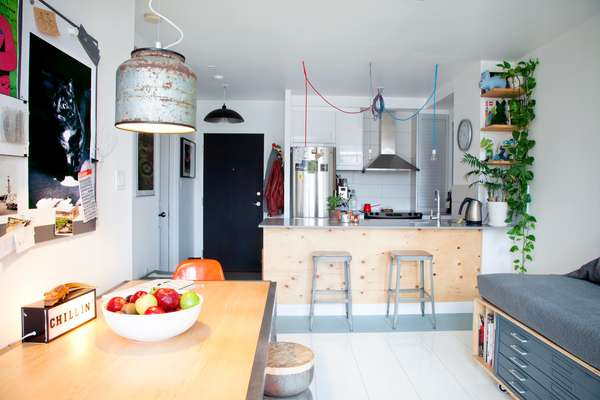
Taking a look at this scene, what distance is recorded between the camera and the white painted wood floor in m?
2.43

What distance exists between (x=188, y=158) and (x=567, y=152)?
473cm

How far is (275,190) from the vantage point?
5680 millimetres

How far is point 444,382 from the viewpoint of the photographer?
8.45 feet

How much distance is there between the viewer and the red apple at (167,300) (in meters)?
1.32

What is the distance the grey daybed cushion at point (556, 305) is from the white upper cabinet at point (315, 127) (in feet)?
11.3

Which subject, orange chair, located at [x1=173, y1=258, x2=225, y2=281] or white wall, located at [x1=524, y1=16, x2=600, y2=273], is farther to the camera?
white wall, located at [x1=524, y1=16, x2=600, y2=273]

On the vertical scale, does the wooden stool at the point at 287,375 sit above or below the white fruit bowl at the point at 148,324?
below

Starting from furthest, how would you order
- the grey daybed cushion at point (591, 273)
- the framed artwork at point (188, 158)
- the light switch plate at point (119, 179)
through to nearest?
the framed artwork at point (188, 158) → the grey daybed cushion at point (591, 273) → the light switch plate at point (119, 179)

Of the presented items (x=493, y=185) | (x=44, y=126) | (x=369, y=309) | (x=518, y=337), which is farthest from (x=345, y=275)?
(x=44, y=126)

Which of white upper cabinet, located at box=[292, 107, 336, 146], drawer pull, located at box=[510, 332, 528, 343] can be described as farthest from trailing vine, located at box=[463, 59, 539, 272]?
white upper cabinet, located at box=[292, 107, 336, 146]

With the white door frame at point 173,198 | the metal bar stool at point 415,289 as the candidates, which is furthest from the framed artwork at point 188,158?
the metal bar stool at point 415,289

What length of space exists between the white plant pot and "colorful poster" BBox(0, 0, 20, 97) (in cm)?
396

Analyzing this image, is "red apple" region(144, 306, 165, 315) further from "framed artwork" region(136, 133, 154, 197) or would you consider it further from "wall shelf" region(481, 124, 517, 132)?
"wall shelf" region(481, 124, 517, 132)

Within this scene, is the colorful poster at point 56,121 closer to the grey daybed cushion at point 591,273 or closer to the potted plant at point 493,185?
the grey daybed cushion at point 591,273
